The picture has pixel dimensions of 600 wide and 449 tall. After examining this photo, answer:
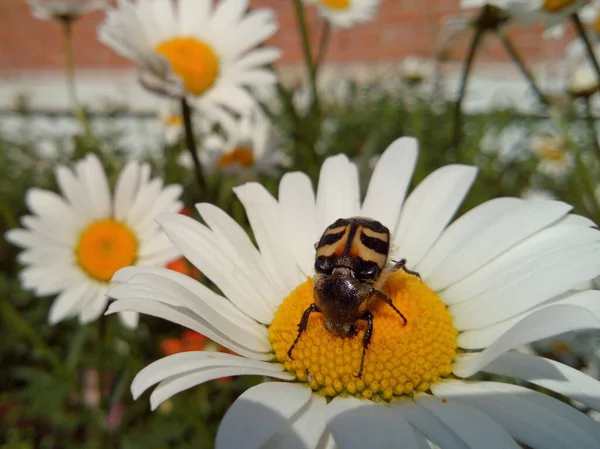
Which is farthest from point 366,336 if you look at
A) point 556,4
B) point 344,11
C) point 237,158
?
point 344,11

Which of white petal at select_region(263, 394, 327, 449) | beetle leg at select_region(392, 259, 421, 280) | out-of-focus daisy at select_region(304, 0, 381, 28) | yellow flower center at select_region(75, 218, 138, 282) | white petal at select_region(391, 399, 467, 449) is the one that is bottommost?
yellow flower center at select_region(75, 218, 138, 282)

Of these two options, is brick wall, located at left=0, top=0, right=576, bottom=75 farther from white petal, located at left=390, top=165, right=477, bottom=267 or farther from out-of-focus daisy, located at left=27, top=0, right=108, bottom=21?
white petal, located at left=390, top=165, right=477, bottom=267

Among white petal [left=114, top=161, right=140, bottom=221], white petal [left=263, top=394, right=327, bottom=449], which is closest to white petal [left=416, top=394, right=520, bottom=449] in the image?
white petal [left=263, top=394, right=327, bottom=449]

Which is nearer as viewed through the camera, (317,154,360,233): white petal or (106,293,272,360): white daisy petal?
(106,293,272,360): white daisy petal

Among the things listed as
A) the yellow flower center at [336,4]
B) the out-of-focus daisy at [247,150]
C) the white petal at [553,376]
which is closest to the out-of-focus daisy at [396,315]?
the white petal at [553,376]

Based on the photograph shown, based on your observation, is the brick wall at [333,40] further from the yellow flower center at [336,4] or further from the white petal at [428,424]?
the white petal at [428,424]

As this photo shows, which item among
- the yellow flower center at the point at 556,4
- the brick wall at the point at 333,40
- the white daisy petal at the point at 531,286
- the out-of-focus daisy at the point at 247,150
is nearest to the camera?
the white daisy petal at the point at 531,286

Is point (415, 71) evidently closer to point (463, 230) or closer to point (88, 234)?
point (88, 234)
